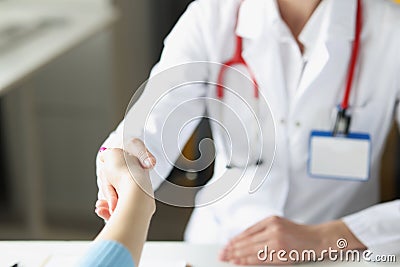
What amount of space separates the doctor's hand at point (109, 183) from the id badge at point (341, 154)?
0.41 meters

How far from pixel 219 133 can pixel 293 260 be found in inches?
12.6

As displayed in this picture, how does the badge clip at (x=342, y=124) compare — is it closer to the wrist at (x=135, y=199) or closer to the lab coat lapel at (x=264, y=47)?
the lab coat lapel at (x=264, y=47)

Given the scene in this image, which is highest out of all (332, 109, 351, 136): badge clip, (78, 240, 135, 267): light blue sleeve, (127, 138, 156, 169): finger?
(127, 138, 156, 169): finger

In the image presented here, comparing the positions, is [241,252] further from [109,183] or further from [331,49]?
[331,49]

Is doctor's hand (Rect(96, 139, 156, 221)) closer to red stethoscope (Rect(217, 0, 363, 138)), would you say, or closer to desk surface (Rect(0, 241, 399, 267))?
desk surface (Rect(0, 241, 399, 267))

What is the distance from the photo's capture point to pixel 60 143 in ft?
8.78

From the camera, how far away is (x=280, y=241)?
119cm

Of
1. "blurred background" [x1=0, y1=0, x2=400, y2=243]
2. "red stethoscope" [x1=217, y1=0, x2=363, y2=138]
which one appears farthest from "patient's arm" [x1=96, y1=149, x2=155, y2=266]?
"blurred background" [x1=0, y1=0, x2=400, y2=243]

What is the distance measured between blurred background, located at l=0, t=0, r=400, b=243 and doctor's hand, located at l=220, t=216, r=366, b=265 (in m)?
1.25

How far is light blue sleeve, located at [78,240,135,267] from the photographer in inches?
34.3

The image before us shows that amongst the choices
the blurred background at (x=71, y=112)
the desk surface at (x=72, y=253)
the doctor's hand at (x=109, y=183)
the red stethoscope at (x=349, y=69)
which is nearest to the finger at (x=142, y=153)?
the doctor's hand at (x=109, y=183)

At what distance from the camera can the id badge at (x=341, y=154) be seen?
135 centimetres

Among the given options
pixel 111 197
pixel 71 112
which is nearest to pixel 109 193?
pixel 111 197

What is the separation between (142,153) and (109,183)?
0.21ft
